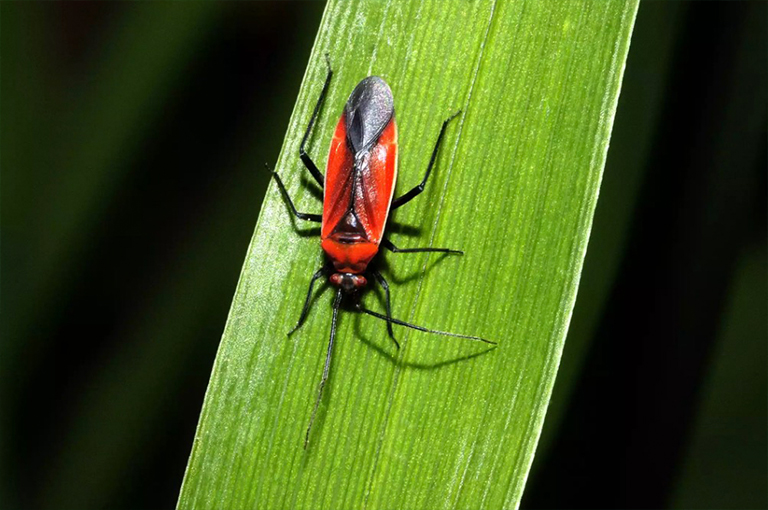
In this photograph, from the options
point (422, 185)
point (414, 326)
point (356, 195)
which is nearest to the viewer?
point (414, 326)

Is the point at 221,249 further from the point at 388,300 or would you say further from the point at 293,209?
the point at 388,300

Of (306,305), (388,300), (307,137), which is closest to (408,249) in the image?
(388,300)

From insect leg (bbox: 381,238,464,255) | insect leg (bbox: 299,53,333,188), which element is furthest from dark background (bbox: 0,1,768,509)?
insect leg (bbox: 381,238,464,255)

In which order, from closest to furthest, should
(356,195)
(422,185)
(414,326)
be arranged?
(414,326)
(422,185)
(356,195)

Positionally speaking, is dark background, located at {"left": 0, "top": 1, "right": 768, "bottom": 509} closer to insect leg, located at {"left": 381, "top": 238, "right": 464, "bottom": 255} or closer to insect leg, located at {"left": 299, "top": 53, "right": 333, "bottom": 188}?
insect leg, located at {"left": 299, "top": 53, "right": 333, "bottom": 188}

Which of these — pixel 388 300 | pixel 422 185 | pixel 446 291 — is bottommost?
pixel 388 300

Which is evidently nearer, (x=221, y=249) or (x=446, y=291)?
(x=446, y=291)
